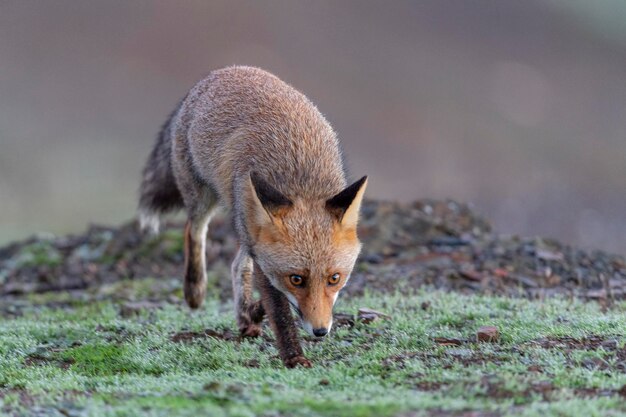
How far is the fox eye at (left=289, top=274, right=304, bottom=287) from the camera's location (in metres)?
5.96

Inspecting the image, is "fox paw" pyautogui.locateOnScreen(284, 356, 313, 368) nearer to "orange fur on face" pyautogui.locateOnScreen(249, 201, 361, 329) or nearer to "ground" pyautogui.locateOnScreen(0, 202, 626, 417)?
"ground" pyautogui.locateOnScreen(0, 202, 626, 417)

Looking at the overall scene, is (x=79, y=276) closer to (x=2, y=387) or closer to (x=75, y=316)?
(x=75, y=316)

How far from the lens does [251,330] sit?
7.53m

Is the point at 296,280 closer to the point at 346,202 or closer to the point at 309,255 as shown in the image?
the point at 309,255

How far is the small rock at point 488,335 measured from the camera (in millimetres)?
6812

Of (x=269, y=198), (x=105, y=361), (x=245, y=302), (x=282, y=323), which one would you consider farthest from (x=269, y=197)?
(x=105, y=361)

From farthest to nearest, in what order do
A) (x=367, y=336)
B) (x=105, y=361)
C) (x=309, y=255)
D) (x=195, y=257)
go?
(x=195, y=257)
(x=367, y=336)
(x=105, y=361)
(x=309, y=255)

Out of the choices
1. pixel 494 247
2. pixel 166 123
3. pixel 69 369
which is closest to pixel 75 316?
pixel 166 123

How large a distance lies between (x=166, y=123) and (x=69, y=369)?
4.03m

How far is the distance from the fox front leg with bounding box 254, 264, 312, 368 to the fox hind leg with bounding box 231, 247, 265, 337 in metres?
0.81

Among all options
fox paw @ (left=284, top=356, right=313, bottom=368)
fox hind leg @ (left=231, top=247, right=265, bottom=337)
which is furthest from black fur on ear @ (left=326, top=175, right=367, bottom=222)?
fox hind leg @ (left=231, top=247, right=265, bottom=337)

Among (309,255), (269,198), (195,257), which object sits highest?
(269,198)

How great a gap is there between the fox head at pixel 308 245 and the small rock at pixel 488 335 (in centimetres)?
133

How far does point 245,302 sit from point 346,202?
206 cm
